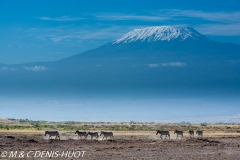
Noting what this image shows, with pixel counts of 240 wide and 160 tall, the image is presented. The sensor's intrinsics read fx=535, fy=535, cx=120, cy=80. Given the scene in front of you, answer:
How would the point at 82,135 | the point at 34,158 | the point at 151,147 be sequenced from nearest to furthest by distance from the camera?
the point at 34,158 → the point at 151,147 → the point at 82,135

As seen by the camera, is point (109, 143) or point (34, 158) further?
point (109, 143)

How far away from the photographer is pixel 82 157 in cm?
3250

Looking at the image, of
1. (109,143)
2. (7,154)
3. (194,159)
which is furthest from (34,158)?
(109,143)

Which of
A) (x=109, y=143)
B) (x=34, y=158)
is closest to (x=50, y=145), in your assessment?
(x=109, y=143)

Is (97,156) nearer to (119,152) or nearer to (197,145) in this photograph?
(119,152)

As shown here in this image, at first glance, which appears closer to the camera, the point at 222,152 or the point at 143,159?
the point at 143,159

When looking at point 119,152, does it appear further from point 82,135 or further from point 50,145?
point 82,135

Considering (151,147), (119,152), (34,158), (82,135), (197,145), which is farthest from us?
(82,135)

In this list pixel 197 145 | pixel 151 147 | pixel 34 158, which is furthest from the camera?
pixel 197 145

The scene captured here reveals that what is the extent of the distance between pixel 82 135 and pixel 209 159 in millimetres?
19127

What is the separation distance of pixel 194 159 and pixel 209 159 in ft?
3.13

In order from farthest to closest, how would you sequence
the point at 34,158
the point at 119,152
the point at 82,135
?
the point at 82,135
the point at 119,152
the point at 34,158

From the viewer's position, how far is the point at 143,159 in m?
31.7

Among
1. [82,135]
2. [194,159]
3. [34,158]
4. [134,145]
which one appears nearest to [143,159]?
[194,159]
